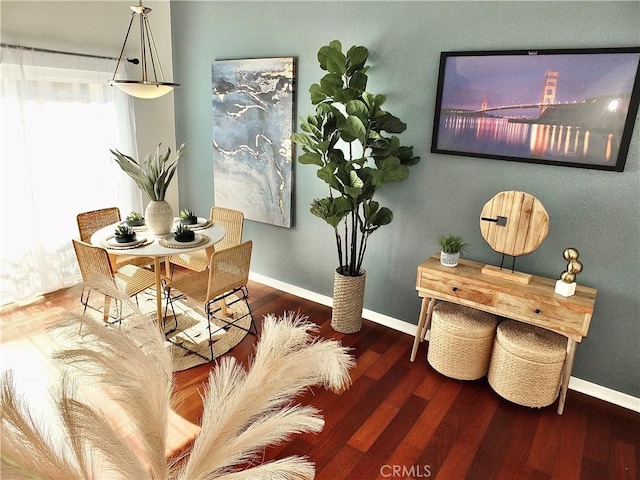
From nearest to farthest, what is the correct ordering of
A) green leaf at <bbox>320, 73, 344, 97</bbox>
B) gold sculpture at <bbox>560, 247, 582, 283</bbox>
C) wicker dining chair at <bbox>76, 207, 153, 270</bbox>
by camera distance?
gold sculpture at <bbox>560, 247, 582, 283</bbox> → green leaf at <bbox>320, 73, 344, 97</bbox> → wicker dining chair at <bbox>76, 207, 153, 270</bbox>

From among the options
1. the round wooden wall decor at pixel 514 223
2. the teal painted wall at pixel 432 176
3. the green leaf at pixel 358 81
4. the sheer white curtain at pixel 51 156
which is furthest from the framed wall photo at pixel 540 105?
the sheer white curtain at pixel 51 156

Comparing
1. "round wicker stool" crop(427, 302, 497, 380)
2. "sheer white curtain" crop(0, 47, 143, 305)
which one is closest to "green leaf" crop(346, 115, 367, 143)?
"round wicker stool" crop(427, 302, 497, 380)

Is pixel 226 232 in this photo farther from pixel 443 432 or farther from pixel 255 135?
pixel 443 432

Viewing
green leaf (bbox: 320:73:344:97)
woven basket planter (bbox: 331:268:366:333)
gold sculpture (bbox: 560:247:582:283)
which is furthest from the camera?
woven basket planter (bbox: 331:268:366:333)

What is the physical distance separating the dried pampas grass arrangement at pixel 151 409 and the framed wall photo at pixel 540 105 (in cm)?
243

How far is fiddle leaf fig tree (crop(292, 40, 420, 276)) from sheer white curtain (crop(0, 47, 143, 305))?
1.95 meters

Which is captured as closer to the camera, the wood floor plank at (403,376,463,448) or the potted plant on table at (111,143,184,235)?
the wood floor plank at (403,376,463,448)

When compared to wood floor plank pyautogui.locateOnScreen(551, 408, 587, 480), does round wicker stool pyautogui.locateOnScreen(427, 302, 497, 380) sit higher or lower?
higher

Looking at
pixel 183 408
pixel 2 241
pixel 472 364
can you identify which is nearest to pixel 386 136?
pixel 472 364

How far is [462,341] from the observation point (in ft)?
8.79

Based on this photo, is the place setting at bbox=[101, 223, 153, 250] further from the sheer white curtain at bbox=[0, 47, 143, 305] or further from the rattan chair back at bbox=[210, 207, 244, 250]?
the sheer white curtain at bbox=[0, 47, 143, 305]

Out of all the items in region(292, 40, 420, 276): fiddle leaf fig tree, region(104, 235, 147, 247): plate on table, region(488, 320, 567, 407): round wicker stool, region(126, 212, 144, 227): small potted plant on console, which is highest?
region(292, 40, 420, 276): fiddle leaf fig tree

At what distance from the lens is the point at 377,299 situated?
351cm

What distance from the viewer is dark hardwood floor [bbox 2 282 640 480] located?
2139 mm
